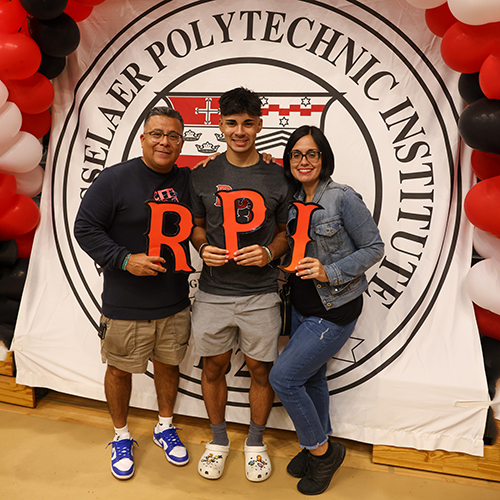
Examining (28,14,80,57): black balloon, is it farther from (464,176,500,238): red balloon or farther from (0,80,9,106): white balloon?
(464,176,500,238): red balloon

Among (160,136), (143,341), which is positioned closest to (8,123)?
(160,136)

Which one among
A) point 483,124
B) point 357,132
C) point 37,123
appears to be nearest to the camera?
point 483,124

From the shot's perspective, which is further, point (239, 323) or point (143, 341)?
point (143, 341)

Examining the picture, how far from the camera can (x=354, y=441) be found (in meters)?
2.49

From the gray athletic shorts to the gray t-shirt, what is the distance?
41mm

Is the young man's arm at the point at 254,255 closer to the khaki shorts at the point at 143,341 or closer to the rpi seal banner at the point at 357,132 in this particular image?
the khaki shorts at the point at 143,341

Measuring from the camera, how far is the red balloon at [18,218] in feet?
7.98

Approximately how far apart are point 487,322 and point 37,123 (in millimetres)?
2709

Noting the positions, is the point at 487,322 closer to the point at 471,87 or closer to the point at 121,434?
the point at 471,87

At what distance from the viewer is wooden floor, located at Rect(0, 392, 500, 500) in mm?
2047

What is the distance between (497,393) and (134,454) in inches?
74.7

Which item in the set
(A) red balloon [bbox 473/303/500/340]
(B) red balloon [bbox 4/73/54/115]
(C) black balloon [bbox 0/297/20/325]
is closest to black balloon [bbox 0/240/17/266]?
(C) black balloon [bbox 0/297/20/325]

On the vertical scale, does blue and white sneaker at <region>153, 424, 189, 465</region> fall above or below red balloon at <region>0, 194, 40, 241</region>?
Result: below

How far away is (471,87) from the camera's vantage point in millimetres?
1925
